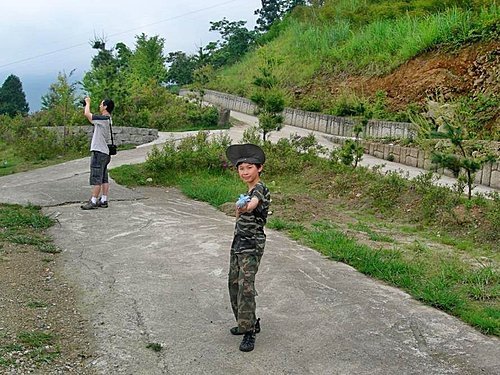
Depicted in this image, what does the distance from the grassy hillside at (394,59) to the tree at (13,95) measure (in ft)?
36.6

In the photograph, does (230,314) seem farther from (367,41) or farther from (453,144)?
(367,41)

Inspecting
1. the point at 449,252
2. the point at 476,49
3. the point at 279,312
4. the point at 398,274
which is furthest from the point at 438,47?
the point at 279,312

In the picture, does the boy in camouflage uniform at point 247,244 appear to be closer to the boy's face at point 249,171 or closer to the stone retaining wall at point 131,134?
the boy's face at point 249,171

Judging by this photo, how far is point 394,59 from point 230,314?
1644cm

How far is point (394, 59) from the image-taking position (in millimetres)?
19859

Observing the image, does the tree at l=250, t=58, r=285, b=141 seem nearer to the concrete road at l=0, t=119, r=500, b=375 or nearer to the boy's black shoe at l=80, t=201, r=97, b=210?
the boy's black shoe at l=80, t=201, r=97, b=210

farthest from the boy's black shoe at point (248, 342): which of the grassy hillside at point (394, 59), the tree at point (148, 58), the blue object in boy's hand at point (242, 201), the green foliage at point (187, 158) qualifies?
the tree at point (148, 58)

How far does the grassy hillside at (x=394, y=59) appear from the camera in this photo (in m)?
16.1

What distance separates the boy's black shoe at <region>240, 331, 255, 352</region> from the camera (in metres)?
4.23

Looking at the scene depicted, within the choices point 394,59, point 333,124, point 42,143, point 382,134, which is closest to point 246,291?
point 42,143

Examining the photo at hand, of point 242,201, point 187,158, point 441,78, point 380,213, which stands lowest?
point 380,213

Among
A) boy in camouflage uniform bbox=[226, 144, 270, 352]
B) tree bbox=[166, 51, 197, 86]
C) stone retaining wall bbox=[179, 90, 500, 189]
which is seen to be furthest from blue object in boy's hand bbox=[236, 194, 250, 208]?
tree bbox=[166, 51, 197, 86]

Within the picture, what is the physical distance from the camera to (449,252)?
22.5ft

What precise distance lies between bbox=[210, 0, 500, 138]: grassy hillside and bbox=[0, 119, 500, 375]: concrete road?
8311 millimetres
